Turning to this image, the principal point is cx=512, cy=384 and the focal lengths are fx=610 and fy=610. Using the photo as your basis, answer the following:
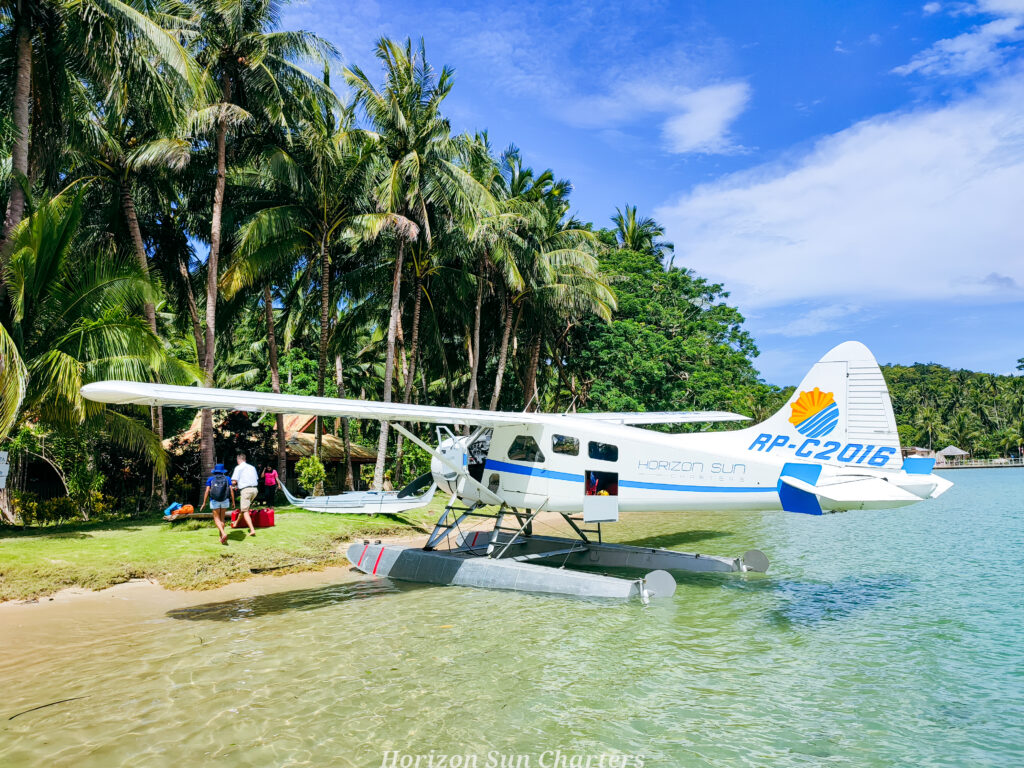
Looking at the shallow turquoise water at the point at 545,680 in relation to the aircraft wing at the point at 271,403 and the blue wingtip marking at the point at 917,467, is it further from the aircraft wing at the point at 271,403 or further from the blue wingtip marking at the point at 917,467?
the aircraft wing at the point at 271,403

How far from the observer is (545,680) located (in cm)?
613

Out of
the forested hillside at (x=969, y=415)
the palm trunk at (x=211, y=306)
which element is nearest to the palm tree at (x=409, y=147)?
the palm trunk at (x=211, y=306)

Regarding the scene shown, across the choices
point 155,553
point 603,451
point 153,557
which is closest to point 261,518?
point 155,553

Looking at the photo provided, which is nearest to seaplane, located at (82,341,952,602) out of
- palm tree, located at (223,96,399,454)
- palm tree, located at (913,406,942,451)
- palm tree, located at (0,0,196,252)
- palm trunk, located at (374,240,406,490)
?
palm trunk, located at (374,240,406,490)

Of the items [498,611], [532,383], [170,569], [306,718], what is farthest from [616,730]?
[532,383]

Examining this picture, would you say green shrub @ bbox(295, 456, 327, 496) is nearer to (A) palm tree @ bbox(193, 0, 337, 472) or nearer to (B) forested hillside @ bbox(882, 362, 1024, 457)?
(A) palm tree @ bbox(193, 0, 337, 472)

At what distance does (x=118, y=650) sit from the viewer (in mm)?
6977

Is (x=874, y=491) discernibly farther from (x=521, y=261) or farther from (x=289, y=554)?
(x=521, y=261)

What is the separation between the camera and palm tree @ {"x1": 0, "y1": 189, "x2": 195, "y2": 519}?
11.3 meters

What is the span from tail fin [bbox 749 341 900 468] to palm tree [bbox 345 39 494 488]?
13.2 m

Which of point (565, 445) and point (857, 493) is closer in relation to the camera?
point (857, 493)

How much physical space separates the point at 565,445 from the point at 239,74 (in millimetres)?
15141

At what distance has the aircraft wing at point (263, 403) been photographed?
24.3 feet

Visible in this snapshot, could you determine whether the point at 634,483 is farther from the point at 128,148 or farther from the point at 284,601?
the point at 128,148
